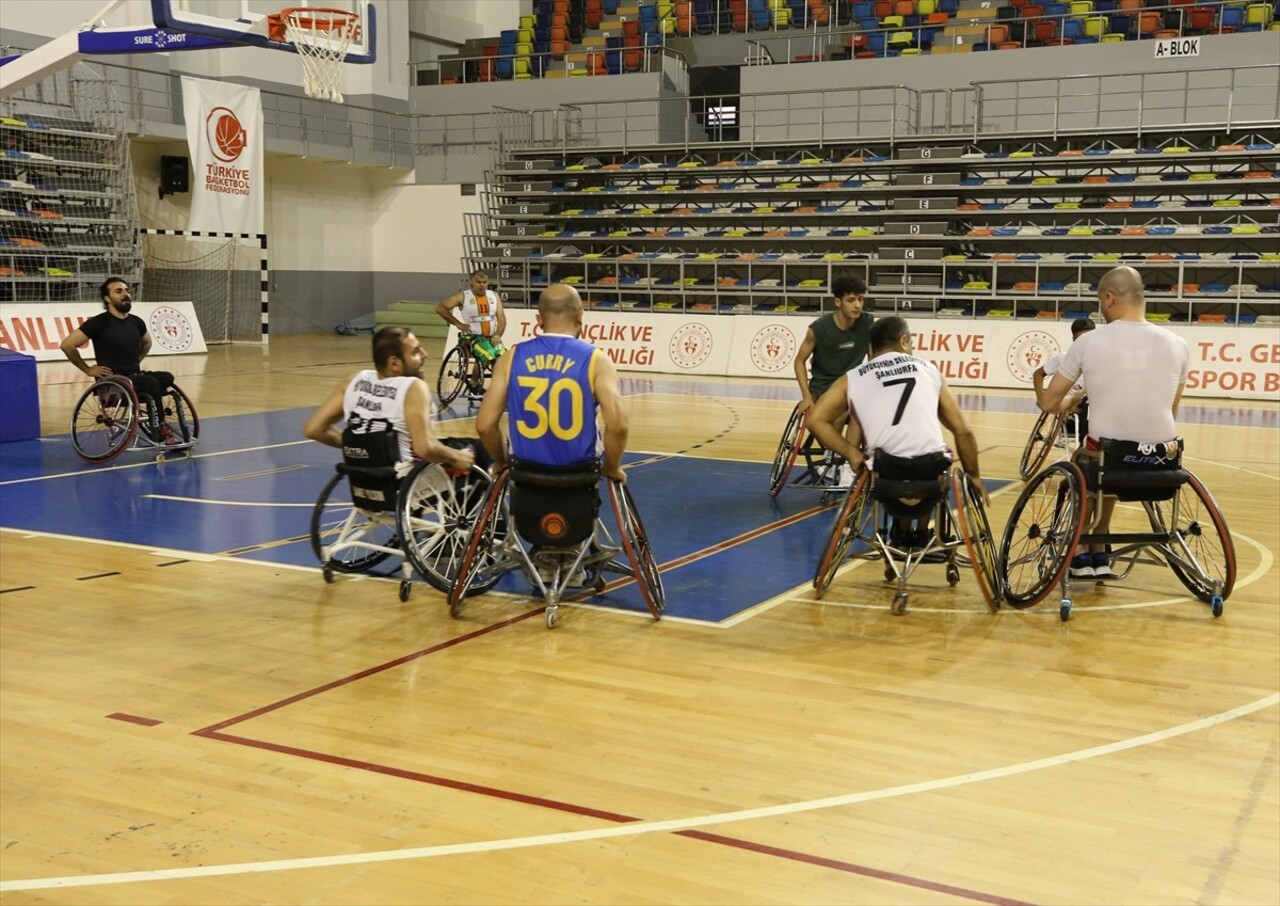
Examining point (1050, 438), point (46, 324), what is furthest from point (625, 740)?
point (46, 324)

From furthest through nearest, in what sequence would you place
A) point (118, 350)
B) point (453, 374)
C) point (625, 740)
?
point (453, 374)
point (118, 350)
point (625, 740)

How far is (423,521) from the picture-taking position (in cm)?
614

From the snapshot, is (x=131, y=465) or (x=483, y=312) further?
(x=483, y=312)

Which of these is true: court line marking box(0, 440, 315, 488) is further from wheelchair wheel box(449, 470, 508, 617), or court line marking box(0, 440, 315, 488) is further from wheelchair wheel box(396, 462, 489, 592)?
wheelchair wheel box(449, 470, 508, 617)

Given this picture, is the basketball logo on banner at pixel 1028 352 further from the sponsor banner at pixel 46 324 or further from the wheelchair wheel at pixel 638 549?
the wheelchair wheel at pixel 638 549

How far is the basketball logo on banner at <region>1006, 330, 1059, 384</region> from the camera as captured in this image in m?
16.8

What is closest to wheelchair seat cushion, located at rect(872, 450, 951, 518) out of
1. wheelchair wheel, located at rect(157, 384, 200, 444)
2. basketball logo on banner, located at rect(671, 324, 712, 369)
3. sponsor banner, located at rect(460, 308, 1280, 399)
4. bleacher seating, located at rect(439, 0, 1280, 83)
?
wheelchair wheel, located at rect(157, 384, 200, 444)

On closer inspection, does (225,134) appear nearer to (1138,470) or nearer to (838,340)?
(838,340)

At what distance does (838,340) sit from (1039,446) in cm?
294

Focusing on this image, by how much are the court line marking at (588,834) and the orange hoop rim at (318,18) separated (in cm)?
992

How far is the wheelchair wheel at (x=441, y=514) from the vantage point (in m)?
6.05

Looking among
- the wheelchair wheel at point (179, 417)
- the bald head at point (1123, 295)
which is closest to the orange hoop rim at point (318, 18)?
the wheelchair wheel at point (179, 417)

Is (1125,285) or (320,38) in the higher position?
(320,38)

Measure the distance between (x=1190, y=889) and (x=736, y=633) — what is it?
2.61 meters
